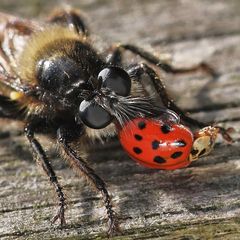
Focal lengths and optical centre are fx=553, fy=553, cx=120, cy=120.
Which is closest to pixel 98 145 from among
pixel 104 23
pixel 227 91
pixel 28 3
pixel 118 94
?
pixel 118 94

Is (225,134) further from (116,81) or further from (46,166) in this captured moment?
(46,166)

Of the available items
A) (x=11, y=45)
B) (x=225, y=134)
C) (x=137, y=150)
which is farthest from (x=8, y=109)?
(x=225, y=134)

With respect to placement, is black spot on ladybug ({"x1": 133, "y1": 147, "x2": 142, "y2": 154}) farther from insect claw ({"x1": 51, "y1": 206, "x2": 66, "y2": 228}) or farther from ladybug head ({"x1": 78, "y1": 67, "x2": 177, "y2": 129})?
insect claw ({"x1": 51, "y1": 206, "x2": 66, "y2": 228})

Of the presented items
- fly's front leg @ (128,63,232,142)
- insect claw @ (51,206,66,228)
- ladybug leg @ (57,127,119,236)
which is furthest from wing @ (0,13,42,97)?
insect claw @ (51,206,66,228)

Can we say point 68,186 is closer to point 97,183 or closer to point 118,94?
point 97,183

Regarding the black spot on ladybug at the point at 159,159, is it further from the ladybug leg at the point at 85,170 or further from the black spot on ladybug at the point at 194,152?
the ladybug leg at the point at 85,170

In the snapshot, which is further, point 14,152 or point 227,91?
point 227,91
